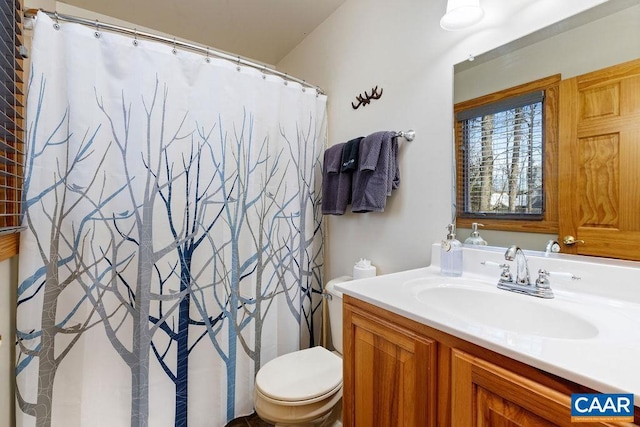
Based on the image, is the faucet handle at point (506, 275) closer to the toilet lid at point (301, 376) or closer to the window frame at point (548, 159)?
the window frame at point (548, 159)

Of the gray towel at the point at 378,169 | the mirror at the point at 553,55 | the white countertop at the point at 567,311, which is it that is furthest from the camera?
the gray towel at the point at 378,169

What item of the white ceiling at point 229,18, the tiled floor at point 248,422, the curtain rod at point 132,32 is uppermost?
the white ceiling at point 229,18

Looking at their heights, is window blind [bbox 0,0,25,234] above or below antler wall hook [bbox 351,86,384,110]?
below

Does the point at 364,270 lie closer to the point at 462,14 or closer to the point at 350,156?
the point at 350,156

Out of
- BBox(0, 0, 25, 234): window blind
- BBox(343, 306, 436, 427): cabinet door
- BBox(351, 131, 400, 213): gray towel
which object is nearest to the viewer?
BBox(343, 306, 436, 427): cabinet door

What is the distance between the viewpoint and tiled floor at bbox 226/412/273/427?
1.59m

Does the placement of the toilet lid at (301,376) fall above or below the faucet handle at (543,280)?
below

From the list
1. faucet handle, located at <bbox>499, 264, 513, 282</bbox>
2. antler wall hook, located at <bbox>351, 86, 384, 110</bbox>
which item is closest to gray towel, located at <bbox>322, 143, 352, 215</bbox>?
antler wall hook, located at <bbox>351, 86, 384, 110</bbox>

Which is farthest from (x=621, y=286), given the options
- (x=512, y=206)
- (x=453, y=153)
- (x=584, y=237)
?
(x=453, y=153)

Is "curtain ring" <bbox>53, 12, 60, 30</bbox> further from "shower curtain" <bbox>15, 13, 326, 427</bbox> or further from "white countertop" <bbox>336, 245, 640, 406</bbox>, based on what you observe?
"white countertop" <bbox>336, 245, 640, 406</bbox>

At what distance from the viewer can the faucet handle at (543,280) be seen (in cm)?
94

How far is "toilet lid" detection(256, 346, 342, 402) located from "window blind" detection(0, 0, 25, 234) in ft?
3.56

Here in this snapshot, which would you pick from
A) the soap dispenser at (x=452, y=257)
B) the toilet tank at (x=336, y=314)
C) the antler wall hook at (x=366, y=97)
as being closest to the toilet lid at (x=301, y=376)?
the toilet tank at (x=336, y=314)

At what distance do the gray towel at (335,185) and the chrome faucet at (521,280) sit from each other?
83 cm
